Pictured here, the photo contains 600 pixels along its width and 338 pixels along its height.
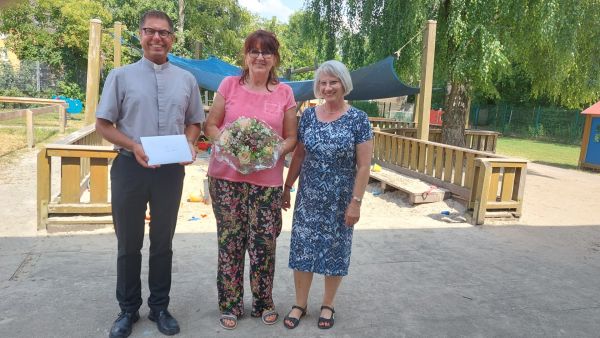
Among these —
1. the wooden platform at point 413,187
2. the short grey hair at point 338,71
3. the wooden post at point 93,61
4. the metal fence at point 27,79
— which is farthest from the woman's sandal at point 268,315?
the metal fence at point 27,79

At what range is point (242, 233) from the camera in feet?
8.46

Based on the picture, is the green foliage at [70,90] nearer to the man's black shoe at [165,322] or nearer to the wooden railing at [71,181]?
the wooden railing at [71,181]

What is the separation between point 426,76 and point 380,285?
15.8 ft

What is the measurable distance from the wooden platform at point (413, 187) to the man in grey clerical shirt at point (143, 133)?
14.1 feet

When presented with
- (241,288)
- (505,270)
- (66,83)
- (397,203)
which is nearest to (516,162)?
(397,203)

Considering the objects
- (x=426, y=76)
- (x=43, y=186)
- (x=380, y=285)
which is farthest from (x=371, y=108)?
(x=380, y=285)

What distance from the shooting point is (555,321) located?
2.93m

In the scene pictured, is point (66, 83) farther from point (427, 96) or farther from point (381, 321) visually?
point (381, 321)

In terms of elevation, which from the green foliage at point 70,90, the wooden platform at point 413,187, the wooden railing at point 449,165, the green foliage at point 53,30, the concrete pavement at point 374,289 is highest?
the green foliage at point 53,30

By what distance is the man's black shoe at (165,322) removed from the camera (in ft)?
8.23

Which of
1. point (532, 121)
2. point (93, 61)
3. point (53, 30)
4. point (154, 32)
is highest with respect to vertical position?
point (53, 30)

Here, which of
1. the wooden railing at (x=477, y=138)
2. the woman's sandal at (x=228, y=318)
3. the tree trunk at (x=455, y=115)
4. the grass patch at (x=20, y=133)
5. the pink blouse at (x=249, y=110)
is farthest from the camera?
the wooden railing at (x=477, y=138)

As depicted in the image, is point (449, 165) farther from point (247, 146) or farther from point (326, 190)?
point (247, 146)

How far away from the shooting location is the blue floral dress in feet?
8.29
